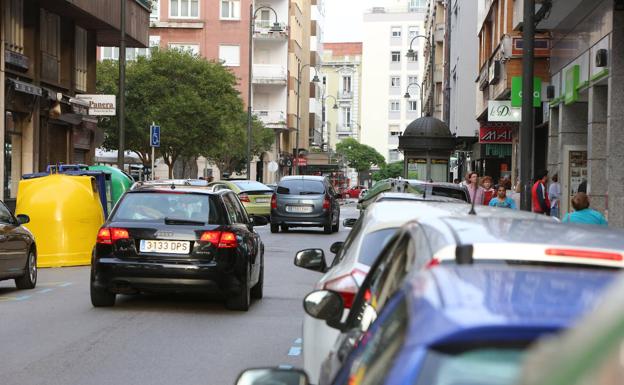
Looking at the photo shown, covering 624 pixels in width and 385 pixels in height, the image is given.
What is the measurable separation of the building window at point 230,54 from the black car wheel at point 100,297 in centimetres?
6794

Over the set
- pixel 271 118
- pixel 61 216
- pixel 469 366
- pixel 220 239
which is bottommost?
pixel 61 216

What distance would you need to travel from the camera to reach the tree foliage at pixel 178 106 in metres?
54.8

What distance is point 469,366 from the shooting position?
5.96 ft

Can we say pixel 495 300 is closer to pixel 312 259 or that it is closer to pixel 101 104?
pixel 312 259

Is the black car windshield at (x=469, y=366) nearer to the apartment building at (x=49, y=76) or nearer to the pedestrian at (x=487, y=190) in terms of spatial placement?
the pedestrian at (x=487, y=190)

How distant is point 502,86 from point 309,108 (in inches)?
2959

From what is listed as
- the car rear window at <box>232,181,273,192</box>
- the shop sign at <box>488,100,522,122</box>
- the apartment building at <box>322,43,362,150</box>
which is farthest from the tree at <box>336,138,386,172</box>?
the shop sign at <box>488,100,522,122</box>

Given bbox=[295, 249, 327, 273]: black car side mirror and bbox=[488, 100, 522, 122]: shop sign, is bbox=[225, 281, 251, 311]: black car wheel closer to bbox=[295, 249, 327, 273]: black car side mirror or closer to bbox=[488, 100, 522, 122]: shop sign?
bbox=[295, 249, 327, 273]: black car side mirror

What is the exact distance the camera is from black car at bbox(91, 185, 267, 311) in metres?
12.7

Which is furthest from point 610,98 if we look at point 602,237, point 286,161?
point 286,161

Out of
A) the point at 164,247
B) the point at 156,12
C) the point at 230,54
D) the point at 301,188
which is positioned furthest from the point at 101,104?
the point at 156,12

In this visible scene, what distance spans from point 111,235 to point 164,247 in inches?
24.6

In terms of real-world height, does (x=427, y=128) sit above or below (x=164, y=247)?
above

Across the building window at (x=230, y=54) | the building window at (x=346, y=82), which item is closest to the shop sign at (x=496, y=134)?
the building window at (x=230, y=54)
